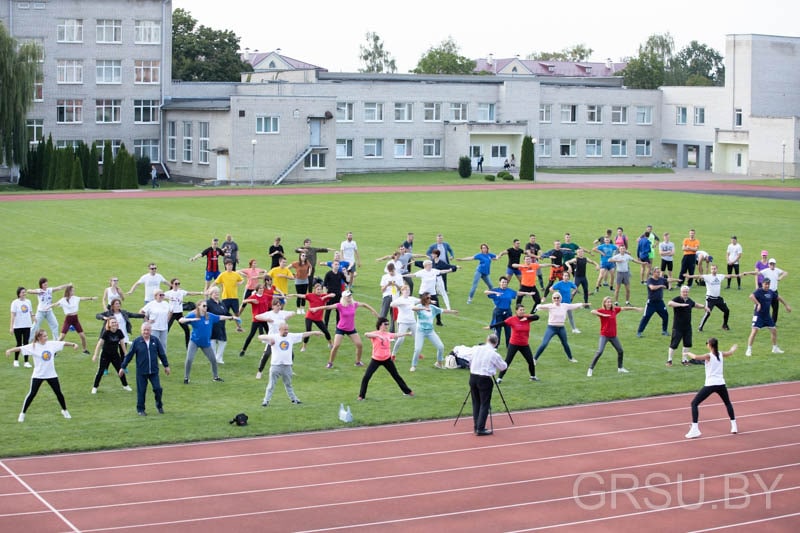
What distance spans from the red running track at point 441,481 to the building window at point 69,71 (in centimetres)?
6373

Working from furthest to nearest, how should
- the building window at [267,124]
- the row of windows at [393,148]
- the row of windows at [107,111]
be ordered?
the row of windows at [393,148], the row of windows at [107,111], the building window at [267,124]

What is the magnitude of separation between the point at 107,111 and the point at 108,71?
2710 mm

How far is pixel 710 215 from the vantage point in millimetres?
54375

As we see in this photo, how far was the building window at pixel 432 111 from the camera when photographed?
3415 inches

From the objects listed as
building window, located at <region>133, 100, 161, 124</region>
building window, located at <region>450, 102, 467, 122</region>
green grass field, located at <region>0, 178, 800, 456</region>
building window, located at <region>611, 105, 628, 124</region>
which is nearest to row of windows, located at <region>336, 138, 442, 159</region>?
building window, located at <region>450, 102, 467, 122</region>

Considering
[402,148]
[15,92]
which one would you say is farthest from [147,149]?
[402,148]

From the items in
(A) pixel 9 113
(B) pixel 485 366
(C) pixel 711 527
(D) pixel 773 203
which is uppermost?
(A) pixel 9 113

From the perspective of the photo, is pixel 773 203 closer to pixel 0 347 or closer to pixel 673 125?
pixel 673 125

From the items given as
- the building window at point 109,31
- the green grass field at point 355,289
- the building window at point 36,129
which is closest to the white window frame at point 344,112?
the building window at point 109,31

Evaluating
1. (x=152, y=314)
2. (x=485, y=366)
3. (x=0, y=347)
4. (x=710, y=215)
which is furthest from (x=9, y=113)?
(x=485, y=366)

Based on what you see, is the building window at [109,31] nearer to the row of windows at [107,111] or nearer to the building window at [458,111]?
the row of windows at [107,111]

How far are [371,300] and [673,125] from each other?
69.4 meters

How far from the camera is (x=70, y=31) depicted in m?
77.2

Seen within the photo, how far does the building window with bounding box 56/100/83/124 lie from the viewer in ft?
253
